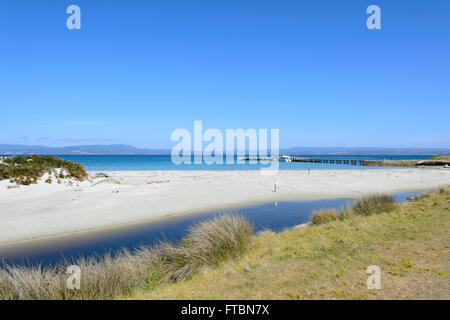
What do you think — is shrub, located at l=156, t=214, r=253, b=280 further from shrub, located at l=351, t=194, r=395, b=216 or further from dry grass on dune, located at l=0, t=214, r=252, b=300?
shrub, located at l=351, t=194, r=395, b=216

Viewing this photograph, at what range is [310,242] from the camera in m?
8.23

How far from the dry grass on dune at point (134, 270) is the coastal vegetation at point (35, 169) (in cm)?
1556

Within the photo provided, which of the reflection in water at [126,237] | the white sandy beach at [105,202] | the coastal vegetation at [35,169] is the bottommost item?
the reflection in water at [126,237]

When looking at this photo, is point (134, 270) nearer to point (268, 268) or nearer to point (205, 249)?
point (205, 249)

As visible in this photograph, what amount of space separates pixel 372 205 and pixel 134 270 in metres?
11.1

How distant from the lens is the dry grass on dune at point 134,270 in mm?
4980

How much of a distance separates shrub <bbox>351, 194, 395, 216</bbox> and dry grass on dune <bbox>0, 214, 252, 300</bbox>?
21.2 ft

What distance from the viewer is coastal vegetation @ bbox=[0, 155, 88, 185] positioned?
19.5m

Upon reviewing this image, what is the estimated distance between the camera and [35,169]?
2112 cm

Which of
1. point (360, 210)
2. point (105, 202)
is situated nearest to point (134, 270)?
point (360, 210)

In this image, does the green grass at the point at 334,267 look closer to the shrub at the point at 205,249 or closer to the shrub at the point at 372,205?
the shrub at the point at 205,249

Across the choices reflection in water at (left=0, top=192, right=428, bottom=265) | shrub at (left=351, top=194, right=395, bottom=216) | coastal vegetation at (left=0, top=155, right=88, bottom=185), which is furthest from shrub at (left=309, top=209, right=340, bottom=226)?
coastal vegetation at (left=0, top=155, right=88, bottom=185)

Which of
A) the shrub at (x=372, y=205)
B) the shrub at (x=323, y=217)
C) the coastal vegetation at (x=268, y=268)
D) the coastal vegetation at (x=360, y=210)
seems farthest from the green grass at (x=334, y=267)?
the shrub at (x=372, y=205)

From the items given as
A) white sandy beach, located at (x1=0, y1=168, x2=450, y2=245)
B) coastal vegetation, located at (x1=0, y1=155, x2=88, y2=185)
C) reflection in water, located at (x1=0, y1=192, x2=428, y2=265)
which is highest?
coastal vegetation, located at (x1=0, y1=155, x2=88, y2=185)
